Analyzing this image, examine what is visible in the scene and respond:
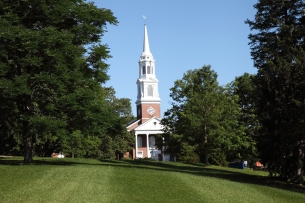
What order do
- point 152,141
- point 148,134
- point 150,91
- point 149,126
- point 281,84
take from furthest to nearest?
1. point 152,141
2. point 150,91
3. point 148,134
4. point 149,126
5. point 281,84

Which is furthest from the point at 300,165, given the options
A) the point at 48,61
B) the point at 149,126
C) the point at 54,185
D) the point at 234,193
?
the point at 149,126

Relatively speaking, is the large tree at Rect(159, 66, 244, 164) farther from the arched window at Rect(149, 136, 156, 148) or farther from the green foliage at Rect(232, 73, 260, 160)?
the arched window at Rect(149, 136, 156, 148)

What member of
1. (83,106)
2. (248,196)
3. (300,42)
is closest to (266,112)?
(300,42)

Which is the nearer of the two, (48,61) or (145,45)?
(48,61)

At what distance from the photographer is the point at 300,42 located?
23734 mm

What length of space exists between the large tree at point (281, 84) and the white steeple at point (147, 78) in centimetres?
6309

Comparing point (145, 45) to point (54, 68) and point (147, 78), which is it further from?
point (54, 68)

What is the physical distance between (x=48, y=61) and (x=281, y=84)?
11.4 m

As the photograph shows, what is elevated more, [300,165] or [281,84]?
[281,84]

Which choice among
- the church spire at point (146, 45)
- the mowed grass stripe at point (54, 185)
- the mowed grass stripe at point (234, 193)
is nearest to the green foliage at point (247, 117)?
the church spire at point (146, 45)

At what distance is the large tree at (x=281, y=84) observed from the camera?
73.2ft

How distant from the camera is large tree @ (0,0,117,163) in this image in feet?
75.2

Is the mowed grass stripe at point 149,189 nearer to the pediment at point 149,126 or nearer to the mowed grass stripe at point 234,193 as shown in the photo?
the mowed grass stripe at point 234,193

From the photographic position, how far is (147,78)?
8881 cm
